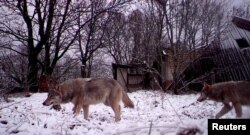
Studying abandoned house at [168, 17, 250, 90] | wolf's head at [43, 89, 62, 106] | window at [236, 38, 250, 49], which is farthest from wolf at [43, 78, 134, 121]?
window at [236, 38, 250, 49]

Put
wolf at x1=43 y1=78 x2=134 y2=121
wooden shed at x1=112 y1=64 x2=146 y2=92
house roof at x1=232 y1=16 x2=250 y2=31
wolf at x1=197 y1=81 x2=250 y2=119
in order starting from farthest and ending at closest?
1. wooden shed at x1=112 y1=64 x2=146 y2=92
2. house roof at x1=232 y1=16 x2=250 y2=31
3. wolf at x1=43 y1=78 x2=134 y2=121
4. wolf at x1=197 y1=81 x2=250 y2=119

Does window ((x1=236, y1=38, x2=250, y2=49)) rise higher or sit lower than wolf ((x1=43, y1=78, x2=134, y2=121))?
higher

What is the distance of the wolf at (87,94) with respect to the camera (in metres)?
9.43

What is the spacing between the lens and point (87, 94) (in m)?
9.47

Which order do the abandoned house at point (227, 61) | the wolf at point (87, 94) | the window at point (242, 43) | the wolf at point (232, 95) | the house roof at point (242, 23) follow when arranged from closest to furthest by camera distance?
1. the wolf at point (232, 95)
2. the wolf at point (87, 94)
3. the abandoned house at point (227, 61)
4. the window at point (242, 43)
5. the house roof at point (242, 23)

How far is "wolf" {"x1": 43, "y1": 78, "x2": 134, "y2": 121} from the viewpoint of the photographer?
30.9ft

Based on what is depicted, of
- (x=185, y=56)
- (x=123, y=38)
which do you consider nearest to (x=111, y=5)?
(x=185, y=56)

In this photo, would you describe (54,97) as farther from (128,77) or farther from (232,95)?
(128,77)

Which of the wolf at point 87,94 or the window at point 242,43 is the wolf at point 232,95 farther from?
the window at point 242,43

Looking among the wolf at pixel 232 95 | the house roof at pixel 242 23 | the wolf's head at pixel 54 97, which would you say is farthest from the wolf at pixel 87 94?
the house roof at pixel 242 23

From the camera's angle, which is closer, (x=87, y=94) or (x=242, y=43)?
(x=87, y=94)

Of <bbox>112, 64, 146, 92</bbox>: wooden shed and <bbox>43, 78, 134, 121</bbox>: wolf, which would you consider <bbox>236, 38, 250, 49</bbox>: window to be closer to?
<bbox>112, 64, 146, 92</bbox>: wooden shed

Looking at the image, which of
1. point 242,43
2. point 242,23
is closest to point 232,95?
point 242,43

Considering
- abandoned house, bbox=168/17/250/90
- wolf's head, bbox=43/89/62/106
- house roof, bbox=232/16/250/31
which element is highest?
house roof, bbox=232/16/250/31
